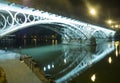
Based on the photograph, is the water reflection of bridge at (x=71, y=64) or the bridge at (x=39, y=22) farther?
the bridge at (x=39, y=22)

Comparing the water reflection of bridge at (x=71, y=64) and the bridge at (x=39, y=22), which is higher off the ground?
the bridge at (x=39, y=22)

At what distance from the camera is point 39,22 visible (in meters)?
34.7

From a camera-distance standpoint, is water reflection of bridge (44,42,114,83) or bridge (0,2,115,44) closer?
water reflection of bridge (44,42,114,83)

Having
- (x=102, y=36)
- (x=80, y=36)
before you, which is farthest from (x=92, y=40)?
(x=102, y=36)

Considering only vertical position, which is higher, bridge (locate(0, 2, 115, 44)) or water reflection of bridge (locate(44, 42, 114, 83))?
bridge (locate(0, 2, 115, 44))

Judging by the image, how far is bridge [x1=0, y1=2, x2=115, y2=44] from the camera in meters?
28.3

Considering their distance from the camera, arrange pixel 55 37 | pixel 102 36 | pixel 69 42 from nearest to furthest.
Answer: pixel 69 42 < pixel 102 36 < pixel 55 37

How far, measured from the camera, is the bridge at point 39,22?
28.3 m

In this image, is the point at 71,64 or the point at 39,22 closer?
the point at 71,64

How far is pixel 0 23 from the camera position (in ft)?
109

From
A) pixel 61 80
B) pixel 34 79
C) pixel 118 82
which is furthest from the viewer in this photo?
pixel 61 80

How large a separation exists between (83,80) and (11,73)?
6731 mm

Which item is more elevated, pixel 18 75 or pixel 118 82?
pixel 18 75

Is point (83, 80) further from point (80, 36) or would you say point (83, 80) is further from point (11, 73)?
point (80, 36)
